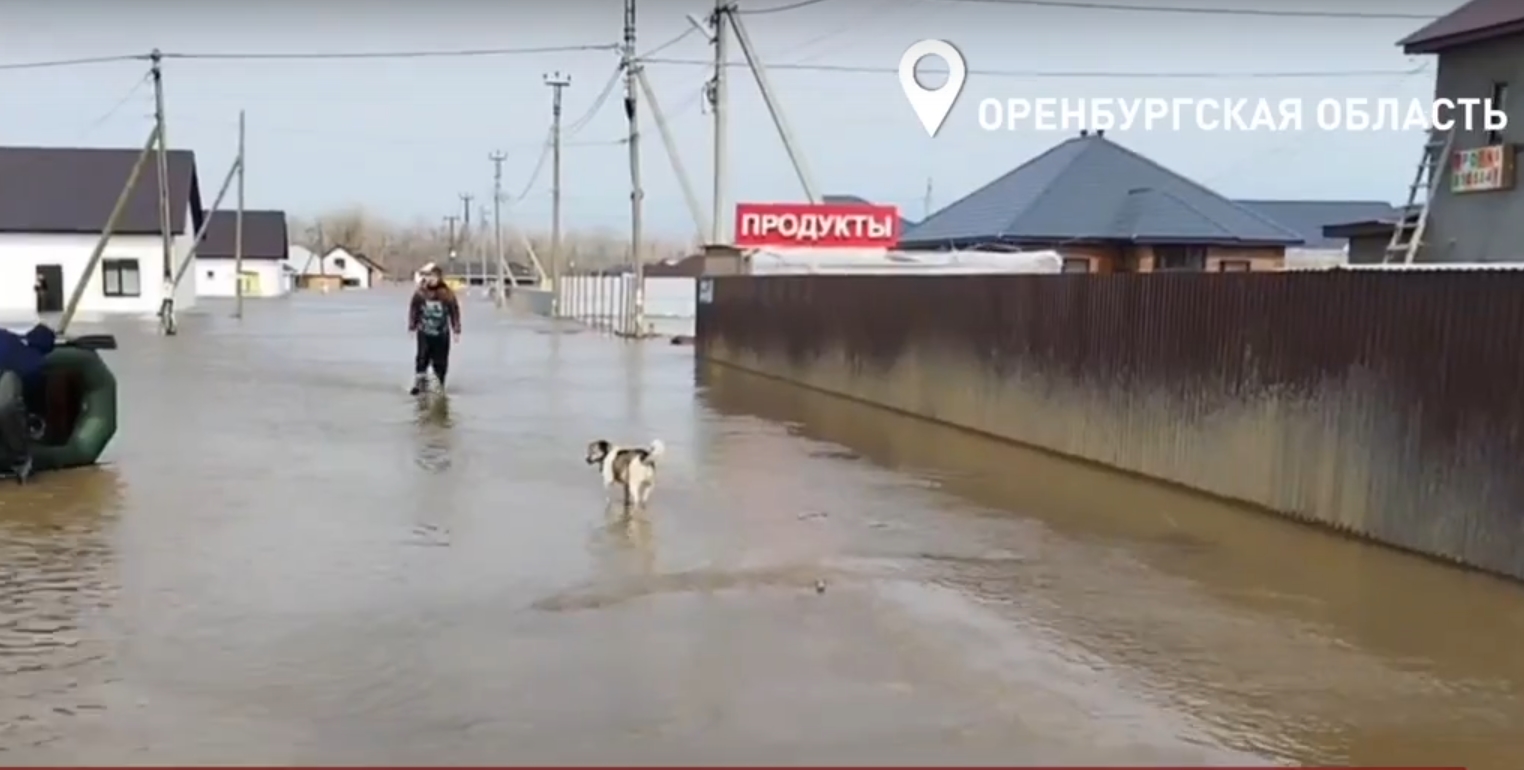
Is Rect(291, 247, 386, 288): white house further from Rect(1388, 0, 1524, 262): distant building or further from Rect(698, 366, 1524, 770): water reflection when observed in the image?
Rect(698, 366, 1524, 770): water reflection

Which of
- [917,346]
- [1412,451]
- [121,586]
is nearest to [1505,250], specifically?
[917,346]

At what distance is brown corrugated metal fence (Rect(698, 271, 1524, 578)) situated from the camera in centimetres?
766

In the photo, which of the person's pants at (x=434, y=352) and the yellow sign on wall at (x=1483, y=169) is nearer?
the person's pants at (x=434, y=352)

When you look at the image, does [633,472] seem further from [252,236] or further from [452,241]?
[452,241]

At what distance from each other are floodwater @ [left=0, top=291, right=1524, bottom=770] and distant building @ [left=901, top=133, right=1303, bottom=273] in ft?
68.0

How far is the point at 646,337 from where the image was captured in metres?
35.0

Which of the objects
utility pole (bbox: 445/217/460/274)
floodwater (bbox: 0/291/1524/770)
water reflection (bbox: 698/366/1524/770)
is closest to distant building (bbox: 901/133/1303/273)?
floodwater (bbox: 0/291/1524/770)

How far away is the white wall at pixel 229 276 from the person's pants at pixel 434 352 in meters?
63.3

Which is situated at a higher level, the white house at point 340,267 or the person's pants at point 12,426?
the person's pants at point 12,426

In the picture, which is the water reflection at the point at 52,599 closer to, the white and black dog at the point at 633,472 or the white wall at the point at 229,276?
the white and black dog at the point at 633,472

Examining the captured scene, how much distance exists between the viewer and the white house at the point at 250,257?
81.3 m

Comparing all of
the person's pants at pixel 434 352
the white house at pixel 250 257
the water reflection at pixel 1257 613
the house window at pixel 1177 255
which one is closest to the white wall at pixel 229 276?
the white house at pixel 250 257

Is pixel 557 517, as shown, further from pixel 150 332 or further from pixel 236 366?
pixel 150 332

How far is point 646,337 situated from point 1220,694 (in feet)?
98.4
